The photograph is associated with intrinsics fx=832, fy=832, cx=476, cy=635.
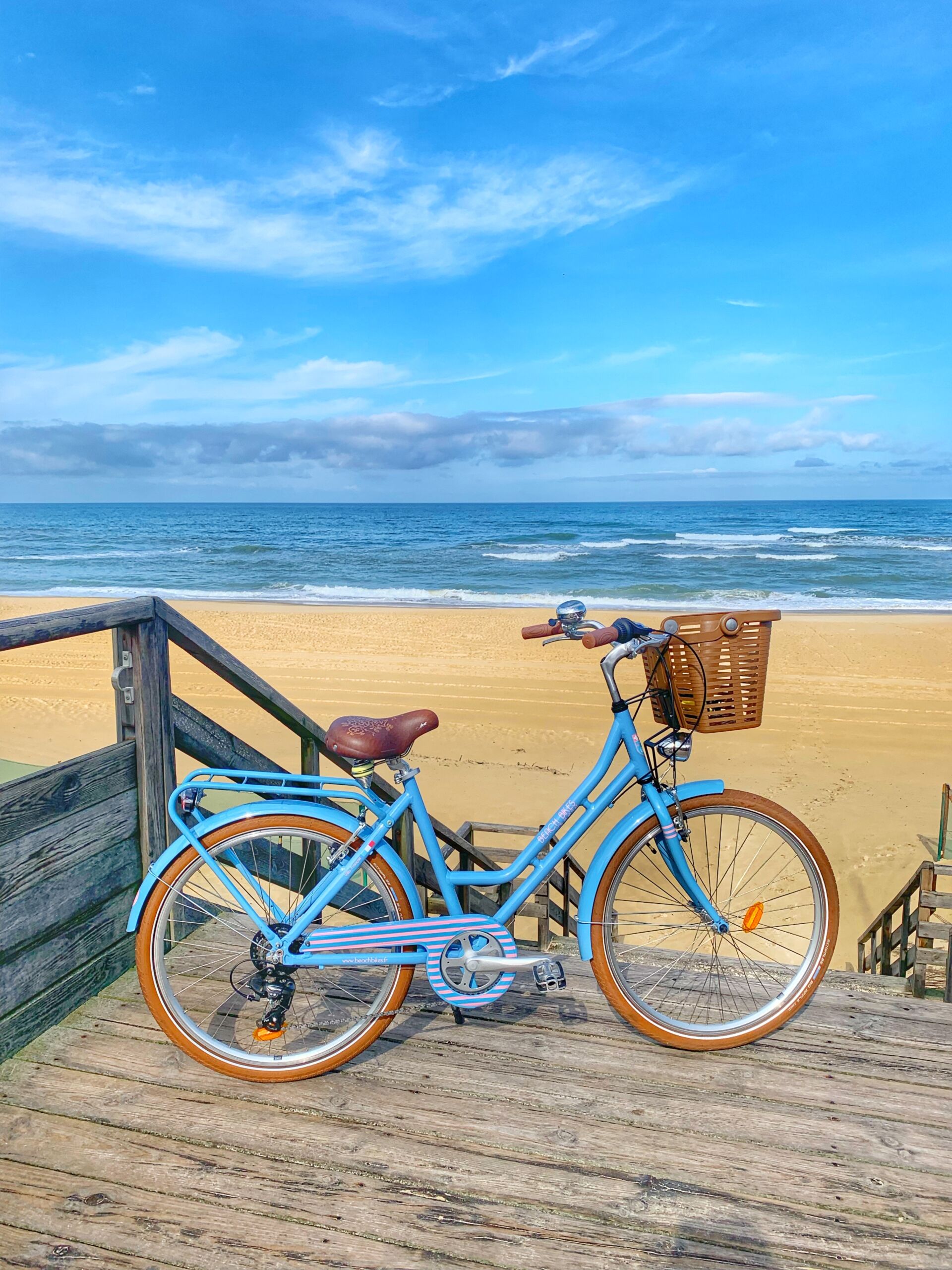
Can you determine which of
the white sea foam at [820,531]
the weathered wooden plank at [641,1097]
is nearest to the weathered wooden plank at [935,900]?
the weathered wooden plank at [641,1097]

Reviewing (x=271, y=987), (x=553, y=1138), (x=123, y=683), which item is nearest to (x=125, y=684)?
(x=123, y=683)

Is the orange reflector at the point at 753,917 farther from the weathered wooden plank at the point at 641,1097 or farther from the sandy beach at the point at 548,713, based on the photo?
the sandy beach at the point at 548,713

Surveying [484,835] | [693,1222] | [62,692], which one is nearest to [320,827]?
[693,1222]

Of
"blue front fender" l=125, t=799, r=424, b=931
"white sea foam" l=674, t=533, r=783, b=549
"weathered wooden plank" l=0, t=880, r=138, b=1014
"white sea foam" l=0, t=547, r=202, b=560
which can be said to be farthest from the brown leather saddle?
"white sea foam" l=674, t=533, r=783, b=549

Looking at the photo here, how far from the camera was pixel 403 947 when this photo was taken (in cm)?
233

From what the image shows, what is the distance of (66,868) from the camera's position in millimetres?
2377

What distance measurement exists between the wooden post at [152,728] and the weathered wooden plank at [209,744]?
2.5 inches

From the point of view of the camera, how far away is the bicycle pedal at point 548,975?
2.30m

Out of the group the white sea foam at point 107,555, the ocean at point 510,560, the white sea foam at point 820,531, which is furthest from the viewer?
the white sea foam at point 820,531

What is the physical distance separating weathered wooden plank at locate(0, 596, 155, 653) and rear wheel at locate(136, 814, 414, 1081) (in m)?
0.68

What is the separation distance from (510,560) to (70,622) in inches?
1177

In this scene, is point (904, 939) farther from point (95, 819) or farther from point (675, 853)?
point (95, 819)

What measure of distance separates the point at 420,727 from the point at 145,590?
23.8 meters

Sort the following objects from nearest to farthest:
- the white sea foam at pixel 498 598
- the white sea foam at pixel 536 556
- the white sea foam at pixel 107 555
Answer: the white sea foam at pixel 498 598, the white sea foam at pixel 536 556, the white sea foam at pixel 107 555
